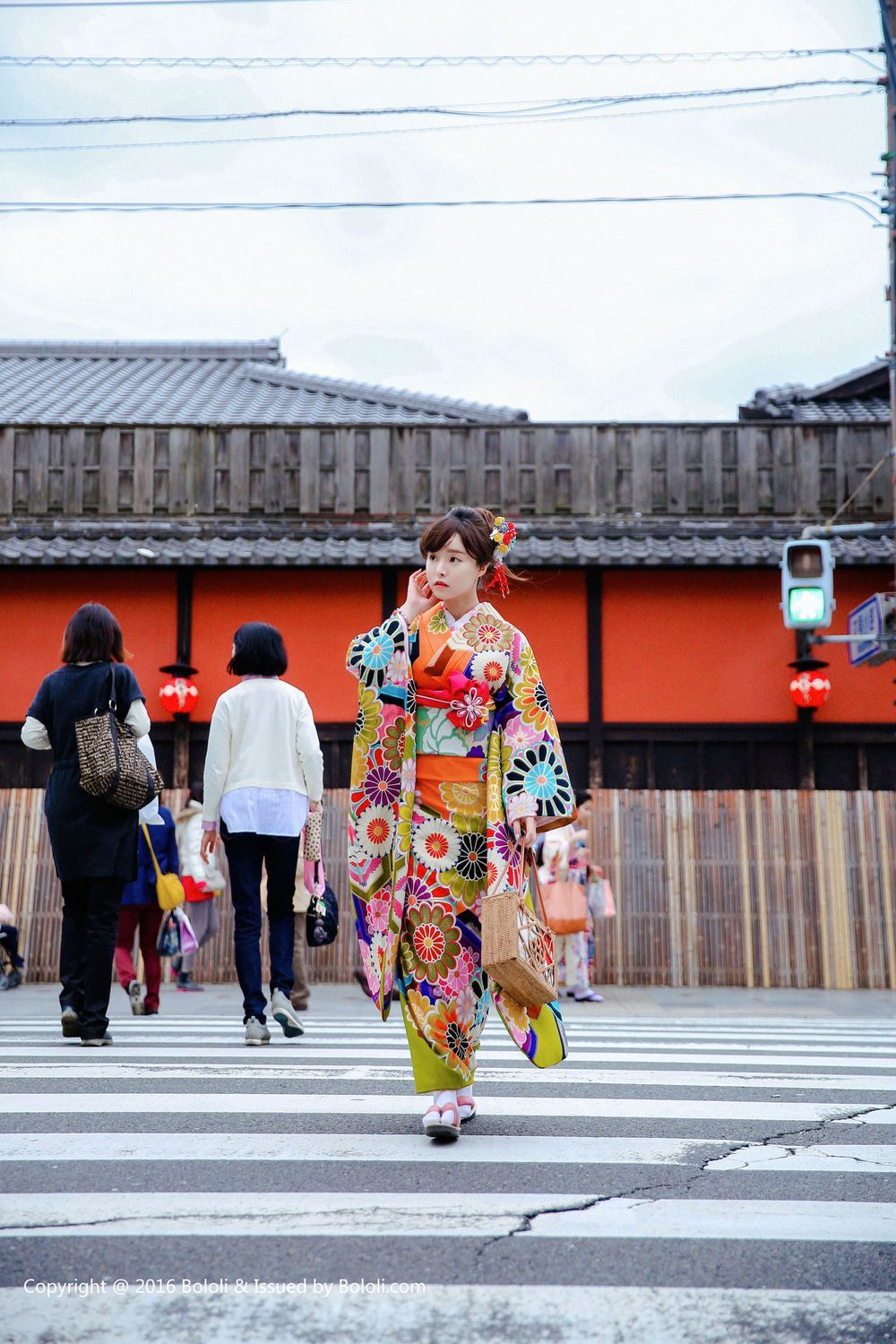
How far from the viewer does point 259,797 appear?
645 centimetres

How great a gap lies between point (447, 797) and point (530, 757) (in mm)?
295

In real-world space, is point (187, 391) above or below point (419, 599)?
above

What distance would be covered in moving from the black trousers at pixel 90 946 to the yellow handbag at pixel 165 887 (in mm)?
1272

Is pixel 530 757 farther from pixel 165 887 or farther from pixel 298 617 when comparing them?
pixel 298 617

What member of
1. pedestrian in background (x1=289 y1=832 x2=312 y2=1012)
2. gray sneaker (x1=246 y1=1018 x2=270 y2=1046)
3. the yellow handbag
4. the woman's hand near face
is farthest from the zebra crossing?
pedestrian in background (x1=289 y1=832 x2=312 y2=1012)

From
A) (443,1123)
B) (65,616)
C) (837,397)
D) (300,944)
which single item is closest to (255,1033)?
(443,1123)

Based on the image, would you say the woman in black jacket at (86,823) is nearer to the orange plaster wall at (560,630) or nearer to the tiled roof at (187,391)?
the orange plaster wall at (560,630)

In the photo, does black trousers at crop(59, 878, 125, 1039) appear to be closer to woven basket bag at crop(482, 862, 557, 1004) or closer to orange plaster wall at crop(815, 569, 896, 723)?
woven basket bag at crop(482, 862, 557, 1004)

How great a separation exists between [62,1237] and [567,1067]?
122 inches

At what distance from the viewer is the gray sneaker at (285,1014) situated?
21.9 ft

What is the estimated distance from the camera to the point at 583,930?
11.8m

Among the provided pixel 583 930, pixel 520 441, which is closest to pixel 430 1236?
pixel 583 930

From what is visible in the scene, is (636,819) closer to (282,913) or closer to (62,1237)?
(282,913)

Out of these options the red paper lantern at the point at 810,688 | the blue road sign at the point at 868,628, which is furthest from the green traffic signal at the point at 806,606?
the red paper lantern at the point at 810,688
